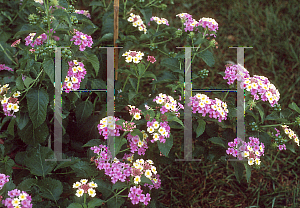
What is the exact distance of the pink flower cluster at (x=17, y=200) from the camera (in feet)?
4.24

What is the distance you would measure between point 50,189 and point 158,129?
589 mm

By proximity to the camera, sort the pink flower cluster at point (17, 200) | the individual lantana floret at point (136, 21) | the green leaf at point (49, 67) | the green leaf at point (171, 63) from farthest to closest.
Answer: the individual lantana floret at point (136, 21), the green leaf at point (171, 63), the green leaf at point (49, 67), the pink flower cluster at point (17, 200)

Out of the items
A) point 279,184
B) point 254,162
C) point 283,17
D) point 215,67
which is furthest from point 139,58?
point 283,17

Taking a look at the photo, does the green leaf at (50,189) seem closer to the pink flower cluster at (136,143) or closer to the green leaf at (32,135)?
the green leaf at (32,135)

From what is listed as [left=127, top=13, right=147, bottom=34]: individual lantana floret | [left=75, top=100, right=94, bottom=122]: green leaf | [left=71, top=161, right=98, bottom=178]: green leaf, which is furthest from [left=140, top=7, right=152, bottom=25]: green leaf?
[left=71, top=161, right=98, bottom=178]: green leaf

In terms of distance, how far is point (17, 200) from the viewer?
4.25 ft

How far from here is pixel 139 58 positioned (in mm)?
1745

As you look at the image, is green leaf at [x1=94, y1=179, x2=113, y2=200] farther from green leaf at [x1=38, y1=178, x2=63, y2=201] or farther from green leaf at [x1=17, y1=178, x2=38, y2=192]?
green leaf at [x1=17, y1=178, x2=38, y2=192]

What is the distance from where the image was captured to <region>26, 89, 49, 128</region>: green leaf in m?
1.49

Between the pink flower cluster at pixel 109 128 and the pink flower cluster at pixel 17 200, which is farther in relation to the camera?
the pink flower cluster at pixel 109 128

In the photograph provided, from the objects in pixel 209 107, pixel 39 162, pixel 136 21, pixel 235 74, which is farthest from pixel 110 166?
pixel 136 21

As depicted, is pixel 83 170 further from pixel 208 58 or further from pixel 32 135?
pixel 208 58

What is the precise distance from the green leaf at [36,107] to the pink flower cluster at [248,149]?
95cm

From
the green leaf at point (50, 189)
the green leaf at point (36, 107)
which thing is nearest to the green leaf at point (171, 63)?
the green leaf at point (36, 107)
